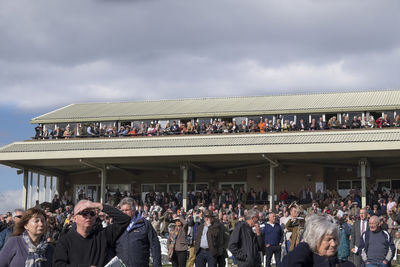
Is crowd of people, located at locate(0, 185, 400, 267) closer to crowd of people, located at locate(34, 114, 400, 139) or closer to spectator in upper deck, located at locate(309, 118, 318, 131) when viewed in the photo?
crowd of people, located at locate(34, 114, 400, 139)

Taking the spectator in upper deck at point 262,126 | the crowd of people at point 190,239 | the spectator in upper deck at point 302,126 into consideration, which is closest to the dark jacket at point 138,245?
the crowd of people at point 190,239

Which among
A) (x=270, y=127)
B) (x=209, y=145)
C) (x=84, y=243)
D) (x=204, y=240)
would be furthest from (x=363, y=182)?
(x=84, y=243)

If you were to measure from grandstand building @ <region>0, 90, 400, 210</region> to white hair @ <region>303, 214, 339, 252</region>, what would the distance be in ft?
88.3

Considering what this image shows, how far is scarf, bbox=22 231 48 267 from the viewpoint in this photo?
621 cm

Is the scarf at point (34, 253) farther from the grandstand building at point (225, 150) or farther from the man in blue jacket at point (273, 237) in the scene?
the grandstand building at point (225, 150)

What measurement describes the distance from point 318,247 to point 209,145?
95.7ft

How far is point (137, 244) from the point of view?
8977 mm

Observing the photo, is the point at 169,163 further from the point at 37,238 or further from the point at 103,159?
the point at 37,238

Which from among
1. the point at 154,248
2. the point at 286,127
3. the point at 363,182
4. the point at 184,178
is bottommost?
the point at 154,248

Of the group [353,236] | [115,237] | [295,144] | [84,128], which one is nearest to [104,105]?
[84,128]

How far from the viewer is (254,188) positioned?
37969mm

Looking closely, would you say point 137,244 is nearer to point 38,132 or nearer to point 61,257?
point 61,257

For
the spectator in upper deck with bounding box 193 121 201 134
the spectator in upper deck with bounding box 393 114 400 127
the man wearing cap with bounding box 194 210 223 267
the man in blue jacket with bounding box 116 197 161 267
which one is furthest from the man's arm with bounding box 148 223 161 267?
the spectator in upper deck with bounding box 193 121 201 134

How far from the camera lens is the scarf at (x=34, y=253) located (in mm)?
6211
